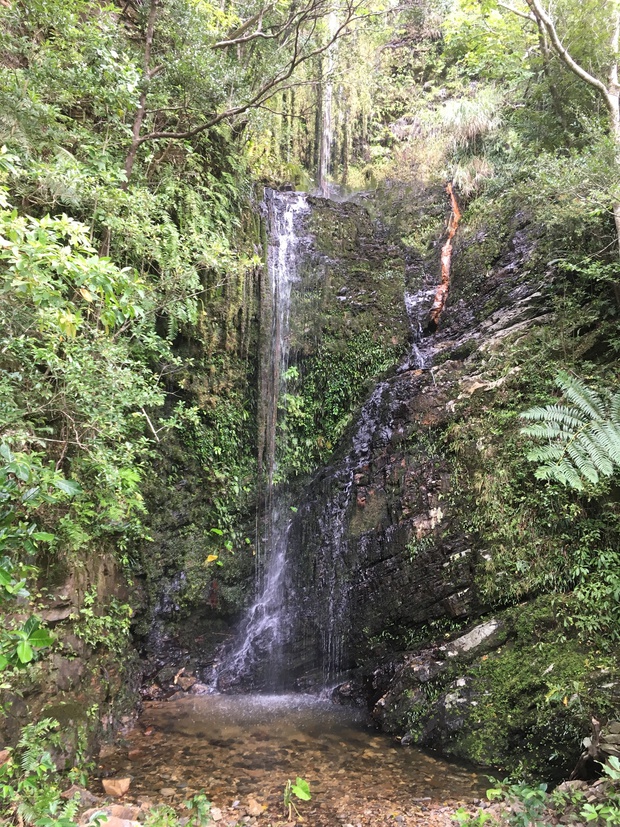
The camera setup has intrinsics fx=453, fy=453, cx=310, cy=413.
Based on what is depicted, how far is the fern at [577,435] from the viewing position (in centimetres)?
462

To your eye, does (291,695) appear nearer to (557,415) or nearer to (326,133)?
(557,415)

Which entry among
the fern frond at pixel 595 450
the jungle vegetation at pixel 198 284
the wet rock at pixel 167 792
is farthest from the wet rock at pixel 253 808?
the fern frond at pixel 595 450

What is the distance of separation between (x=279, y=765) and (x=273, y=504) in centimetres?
374

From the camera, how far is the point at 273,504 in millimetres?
7500

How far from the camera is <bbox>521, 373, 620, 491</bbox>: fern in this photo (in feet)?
15.2

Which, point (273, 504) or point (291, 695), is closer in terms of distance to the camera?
point (291, 695)

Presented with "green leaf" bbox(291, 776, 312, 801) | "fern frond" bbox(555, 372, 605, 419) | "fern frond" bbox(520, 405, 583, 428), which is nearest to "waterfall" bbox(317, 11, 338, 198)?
"fern frond" bbox(555, 372, 605, 419)

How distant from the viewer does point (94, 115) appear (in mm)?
5492

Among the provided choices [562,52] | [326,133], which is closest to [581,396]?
[562,52]

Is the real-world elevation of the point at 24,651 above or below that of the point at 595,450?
below

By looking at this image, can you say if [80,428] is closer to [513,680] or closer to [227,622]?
[227,622]

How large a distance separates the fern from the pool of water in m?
2.95

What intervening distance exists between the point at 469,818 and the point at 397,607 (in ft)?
8.32

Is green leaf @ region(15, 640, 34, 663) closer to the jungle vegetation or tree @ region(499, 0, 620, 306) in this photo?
the jungle vegetation
